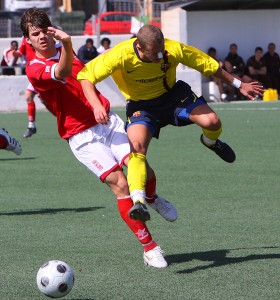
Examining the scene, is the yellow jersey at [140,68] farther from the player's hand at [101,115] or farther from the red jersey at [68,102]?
the player's hand at [101,115]

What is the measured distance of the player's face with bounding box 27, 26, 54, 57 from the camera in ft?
24.6

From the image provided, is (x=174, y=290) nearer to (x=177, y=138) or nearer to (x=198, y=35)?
(x=177, y=138)

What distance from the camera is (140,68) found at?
7.73 m

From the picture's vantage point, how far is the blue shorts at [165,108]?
26.2ft

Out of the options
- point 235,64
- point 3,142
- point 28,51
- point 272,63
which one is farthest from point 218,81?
point 3,142

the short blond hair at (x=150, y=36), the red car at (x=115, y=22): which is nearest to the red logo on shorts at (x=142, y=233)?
the short blond hair at (x=150, y=36)

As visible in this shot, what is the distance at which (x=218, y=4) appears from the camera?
29844mm

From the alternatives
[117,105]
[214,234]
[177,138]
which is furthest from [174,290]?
[117,105]

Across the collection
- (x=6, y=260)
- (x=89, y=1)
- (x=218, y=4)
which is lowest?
(x=89, y=1)

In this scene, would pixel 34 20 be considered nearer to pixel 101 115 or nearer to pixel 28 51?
pixel 101 115

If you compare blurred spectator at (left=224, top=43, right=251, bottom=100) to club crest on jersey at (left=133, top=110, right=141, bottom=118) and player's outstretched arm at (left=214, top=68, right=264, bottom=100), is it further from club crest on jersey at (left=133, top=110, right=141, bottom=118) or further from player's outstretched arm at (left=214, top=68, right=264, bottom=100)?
club crest on jersey at (left=133, top=110, right=141, bottom=118)

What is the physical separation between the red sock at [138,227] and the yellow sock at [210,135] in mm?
1417

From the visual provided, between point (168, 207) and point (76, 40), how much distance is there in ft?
73.3

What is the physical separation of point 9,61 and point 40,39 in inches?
819
